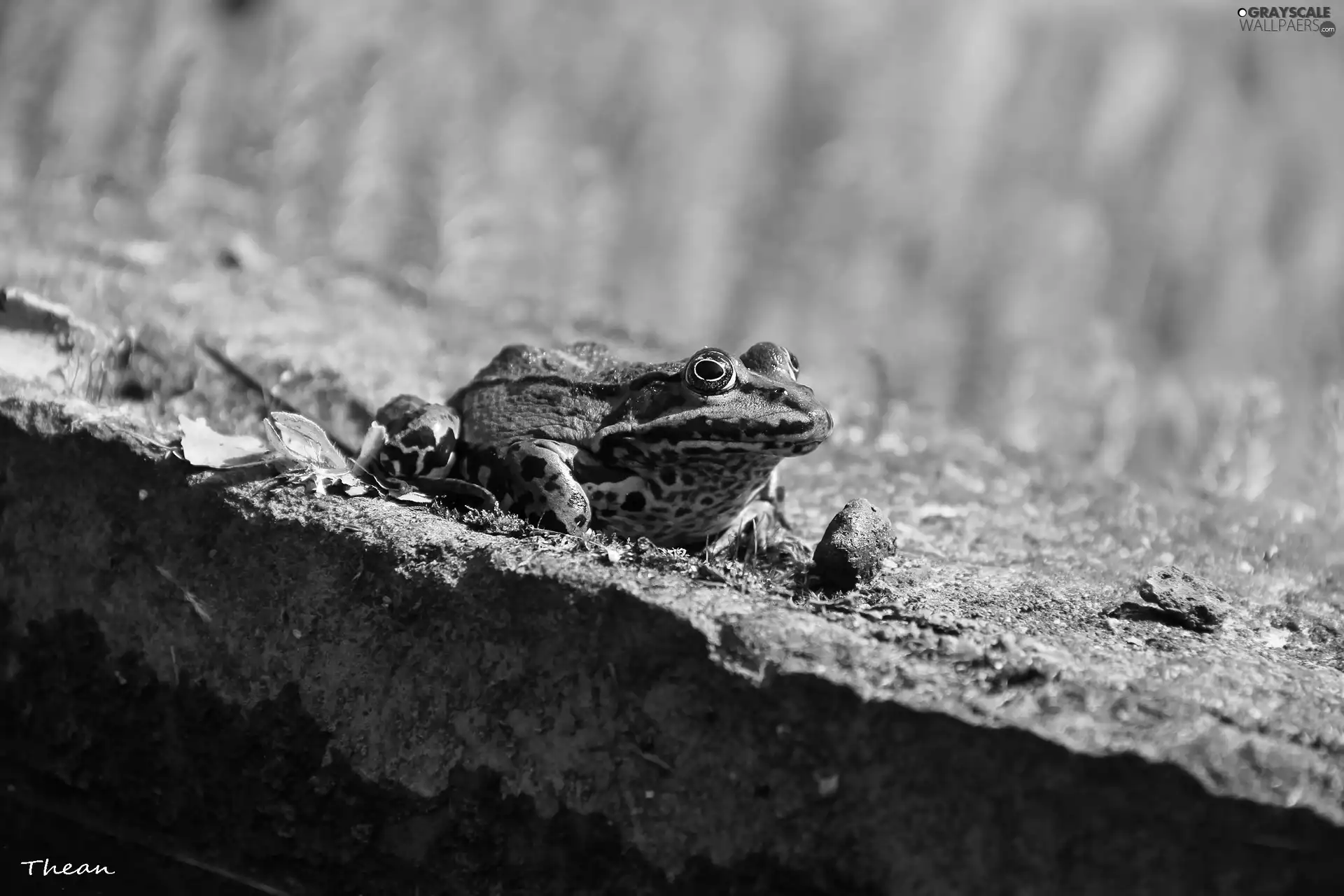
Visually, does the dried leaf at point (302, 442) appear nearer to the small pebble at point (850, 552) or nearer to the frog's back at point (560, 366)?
the frog's back at point (560, 366)

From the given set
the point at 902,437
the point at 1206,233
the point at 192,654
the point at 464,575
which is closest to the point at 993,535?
the point at 902,437

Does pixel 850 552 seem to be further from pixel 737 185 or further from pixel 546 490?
pixel 737 185

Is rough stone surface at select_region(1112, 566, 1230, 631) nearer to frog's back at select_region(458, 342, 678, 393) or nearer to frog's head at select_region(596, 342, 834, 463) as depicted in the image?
frog's head at select_region(596, 342, 834, 463)

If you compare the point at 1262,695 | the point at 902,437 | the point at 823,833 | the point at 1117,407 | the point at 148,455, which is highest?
the point at 1117,407

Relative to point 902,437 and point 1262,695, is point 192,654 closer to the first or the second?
point 1262,695

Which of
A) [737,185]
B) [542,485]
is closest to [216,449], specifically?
[542,485]

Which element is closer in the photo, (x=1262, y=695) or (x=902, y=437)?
(x=1262, y=695)
